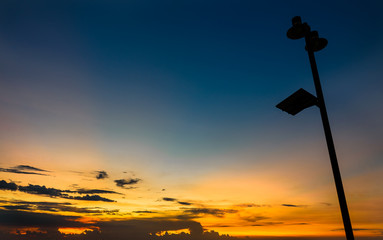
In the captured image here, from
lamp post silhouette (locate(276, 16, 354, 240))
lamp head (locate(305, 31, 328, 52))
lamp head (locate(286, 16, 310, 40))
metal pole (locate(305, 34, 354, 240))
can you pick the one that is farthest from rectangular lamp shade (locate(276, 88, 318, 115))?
lamp head (locate(286, 16, 310, 40))

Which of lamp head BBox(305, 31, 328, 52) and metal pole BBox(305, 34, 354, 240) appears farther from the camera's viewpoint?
lamp head BBox(305, 31, 328, 52)

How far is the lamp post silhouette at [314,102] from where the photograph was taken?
395 cm

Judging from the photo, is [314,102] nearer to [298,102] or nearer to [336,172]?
[298,102]

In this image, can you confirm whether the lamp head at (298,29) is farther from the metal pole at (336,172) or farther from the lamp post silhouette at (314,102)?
the metal pole at (336,172)

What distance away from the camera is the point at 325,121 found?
175 inches

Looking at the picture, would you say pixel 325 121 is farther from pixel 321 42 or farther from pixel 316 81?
pixel 321 42

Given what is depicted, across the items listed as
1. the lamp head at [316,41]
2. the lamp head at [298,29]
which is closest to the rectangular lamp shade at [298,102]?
the lamp head at [316,41]

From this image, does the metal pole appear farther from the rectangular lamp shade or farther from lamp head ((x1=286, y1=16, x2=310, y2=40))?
lamp head ((x1=286, y1=16, x2=310, y2=40))

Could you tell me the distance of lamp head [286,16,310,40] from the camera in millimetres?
5121

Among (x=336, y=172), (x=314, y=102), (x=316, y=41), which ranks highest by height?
(x=316, y=41)

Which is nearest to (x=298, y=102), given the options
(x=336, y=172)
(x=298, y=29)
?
(x=336, y=172)

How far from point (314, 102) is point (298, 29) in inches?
68.8

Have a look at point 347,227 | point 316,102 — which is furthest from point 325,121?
point 347,227

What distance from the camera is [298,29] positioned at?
16.9 ft
